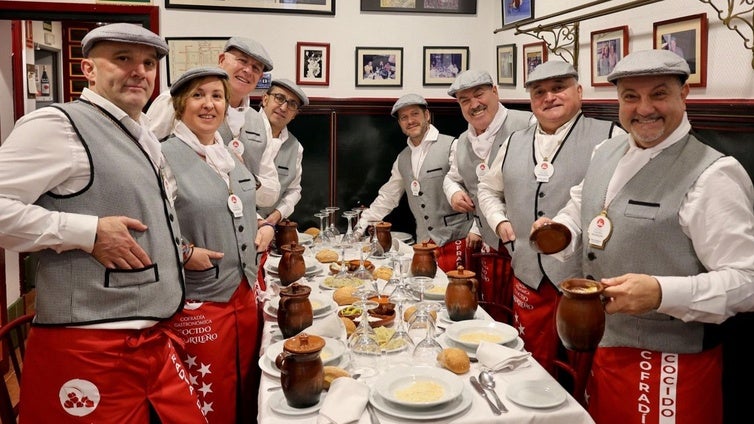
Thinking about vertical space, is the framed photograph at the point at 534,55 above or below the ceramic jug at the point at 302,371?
above

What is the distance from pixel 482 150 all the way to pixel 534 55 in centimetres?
101

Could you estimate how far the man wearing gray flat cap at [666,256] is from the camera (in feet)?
5.96

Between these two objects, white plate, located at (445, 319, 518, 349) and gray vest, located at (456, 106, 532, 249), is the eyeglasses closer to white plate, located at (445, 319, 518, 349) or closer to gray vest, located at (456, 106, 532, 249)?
gray vest, located at (456, 106, 532, 249)

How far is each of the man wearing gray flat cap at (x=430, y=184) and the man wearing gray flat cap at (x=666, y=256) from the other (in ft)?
6.50

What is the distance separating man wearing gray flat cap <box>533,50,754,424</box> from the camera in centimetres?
182

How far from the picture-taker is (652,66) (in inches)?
75.6

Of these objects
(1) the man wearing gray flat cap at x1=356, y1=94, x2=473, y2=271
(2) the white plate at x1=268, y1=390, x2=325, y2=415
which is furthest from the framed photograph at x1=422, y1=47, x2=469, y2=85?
(2) the white plate at x1=268, y1=390, x2=325, y2=415

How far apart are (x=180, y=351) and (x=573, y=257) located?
5.61ft

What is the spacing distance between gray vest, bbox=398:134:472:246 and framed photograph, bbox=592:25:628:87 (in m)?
1.10

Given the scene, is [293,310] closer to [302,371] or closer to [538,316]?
[302,371]

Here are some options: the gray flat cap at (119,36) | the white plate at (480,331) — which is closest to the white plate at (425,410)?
the white plate at (480,331)

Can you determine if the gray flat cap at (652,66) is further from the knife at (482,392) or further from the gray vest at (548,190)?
the knife at (482,392)

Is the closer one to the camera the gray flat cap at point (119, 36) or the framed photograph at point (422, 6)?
the gray flat cap at point (119, 36)

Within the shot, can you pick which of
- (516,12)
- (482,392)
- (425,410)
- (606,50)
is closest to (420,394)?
(425,410)
